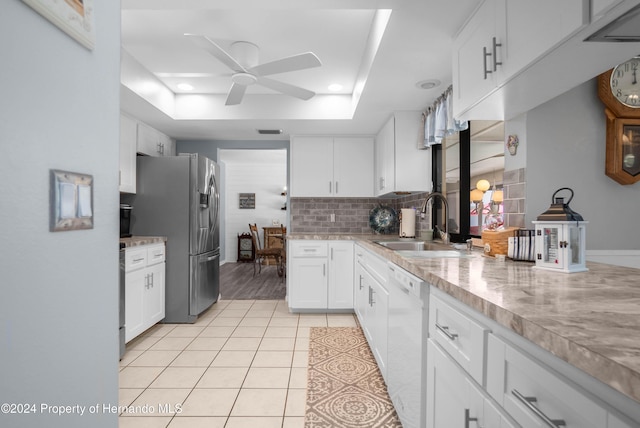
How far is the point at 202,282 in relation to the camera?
3.57 m

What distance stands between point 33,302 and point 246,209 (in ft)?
25.1

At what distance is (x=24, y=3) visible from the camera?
Answer: 2.04 ft

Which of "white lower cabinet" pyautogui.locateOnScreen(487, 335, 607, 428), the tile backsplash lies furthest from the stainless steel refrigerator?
"white lower cabinet" pyautogui.locateOnScreen(487, 335, 607, 428)

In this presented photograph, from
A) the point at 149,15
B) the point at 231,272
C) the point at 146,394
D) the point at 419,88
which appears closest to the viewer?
the point at 146,394

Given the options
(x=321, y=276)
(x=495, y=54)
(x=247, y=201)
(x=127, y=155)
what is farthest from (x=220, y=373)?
(x=247, y=201)

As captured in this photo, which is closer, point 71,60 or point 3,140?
point 3,140

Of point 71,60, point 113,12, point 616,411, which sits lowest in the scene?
point 616,411

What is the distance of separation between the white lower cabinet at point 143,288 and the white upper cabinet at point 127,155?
0.67 meters

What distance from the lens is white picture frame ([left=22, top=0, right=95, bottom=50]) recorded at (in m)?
0.66

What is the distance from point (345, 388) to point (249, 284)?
345cm

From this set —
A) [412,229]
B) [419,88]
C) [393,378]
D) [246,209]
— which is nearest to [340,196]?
[412,229]

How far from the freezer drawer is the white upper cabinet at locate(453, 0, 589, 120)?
2912 millimetres

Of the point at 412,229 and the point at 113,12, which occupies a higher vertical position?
the point at 113,12

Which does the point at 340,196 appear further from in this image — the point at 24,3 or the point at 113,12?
the point at 24,3
